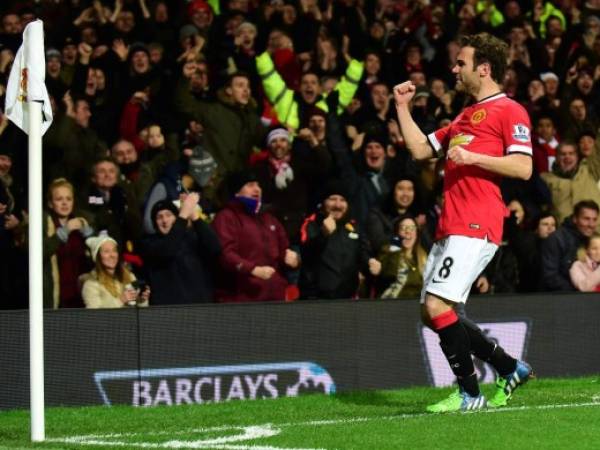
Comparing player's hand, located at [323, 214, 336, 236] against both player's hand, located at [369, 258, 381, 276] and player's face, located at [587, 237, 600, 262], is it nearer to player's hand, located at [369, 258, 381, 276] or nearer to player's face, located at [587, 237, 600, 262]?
player's hand, located at [369, 258, 381, 276]

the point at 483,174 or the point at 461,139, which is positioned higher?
the point at 461,139

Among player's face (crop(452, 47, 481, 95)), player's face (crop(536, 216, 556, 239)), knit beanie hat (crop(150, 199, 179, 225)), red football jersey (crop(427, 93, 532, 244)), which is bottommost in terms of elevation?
player's face (crop(536, 216, 556, 239))

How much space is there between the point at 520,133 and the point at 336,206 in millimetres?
4649

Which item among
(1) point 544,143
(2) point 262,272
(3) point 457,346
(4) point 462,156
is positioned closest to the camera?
(4) point 462,156

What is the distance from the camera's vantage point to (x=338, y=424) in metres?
8.77

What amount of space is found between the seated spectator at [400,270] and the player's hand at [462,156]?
190 inches

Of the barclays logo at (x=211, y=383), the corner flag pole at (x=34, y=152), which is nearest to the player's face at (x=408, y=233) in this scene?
the barclays logo at (x=211, y=383)

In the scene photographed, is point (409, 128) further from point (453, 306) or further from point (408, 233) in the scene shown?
point (408, 233)

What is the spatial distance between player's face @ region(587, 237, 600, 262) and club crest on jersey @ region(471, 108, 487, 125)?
5.54 metres

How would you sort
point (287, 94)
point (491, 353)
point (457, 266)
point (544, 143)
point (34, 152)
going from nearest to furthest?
1. point (34, 152)
2. point (457, 266)
3. point (491, 353)
4. point (287, 94)
5. point (544, 143)

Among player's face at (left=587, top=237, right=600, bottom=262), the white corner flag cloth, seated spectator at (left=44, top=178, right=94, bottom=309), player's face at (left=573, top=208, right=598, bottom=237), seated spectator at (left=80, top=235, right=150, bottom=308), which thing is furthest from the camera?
player's face at (left=573, top=208, right=598, bottom=237)

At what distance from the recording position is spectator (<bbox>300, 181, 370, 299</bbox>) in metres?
13.4

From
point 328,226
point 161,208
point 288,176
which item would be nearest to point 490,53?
point 161,208

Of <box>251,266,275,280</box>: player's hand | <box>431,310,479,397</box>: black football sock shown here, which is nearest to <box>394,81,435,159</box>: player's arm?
<box>431,310,479,397</box>: black football sock
